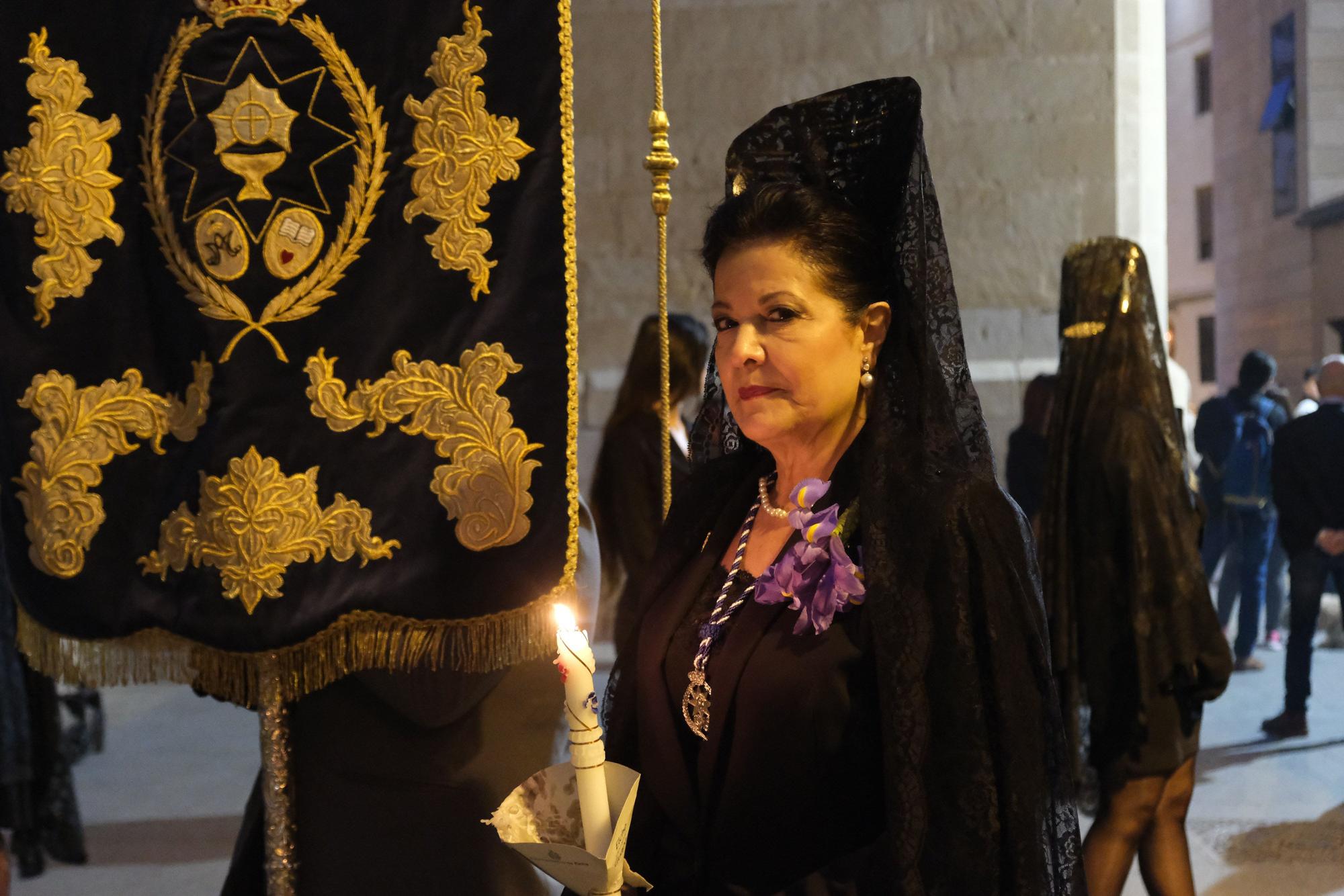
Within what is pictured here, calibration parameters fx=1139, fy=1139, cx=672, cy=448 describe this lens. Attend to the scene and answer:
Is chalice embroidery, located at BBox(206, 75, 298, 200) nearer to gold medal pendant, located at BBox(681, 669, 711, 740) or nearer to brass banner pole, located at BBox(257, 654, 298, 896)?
brass banner pole, located at BBox(257, 654, 298, 896)

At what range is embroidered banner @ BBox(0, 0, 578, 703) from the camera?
1816 millimetres

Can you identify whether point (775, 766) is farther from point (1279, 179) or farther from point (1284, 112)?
point (1279, 179)

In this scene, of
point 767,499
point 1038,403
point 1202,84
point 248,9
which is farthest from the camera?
point 1202,84

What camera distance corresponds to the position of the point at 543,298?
6.07 feet

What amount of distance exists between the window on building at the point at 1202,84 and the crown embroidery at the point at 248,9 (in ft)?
67.7

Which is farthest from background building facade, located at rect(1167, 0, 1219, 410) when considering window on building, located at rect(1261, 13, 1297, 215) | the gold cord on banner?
the gold cord on banner

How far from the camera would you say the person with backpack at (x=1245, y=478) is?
256 inches

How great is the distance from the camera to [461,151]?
1.82 metres

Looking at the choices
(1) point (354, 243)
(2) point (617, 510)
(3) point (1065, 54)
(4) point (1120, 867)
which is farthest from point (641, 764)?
(3) point (1065, 54)

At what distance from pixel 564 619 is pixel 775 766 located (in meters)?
0.36

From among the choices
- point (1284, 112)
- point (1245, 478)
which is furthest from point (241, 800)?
point (1284, 112)

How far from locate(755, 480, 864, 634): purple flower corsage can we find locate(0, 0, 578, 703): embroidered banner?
0.48 meters

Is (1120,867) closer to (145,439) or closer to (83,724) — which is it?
(145,439)

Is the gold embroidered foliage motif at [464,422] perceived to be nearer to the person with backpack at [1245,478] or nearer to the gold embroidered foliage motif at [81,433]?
the gold embroidered foliage motif at [81,433]
